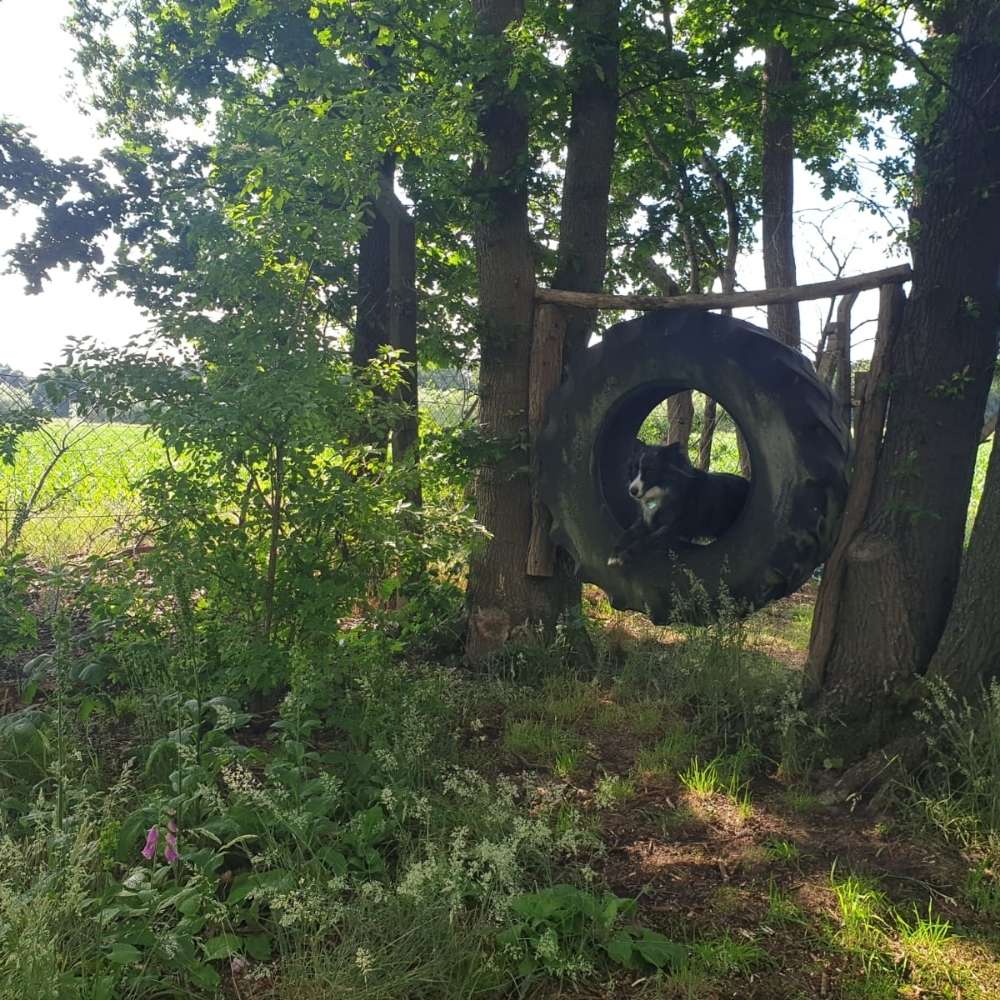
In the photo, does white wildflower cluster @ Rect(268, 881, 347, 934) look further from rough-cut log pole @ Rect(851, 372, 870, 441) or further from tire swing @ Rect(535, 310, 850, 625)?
rough-cut log pole @ Rect(851, 372, 870, 441)

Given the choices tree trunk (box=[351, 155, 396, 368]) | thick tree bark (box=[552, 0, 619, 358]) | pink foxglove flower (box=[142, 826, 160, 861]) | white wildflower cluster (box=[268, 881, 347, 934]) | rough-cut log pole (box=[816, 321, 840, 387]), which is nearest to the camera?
white wildflower cluster (box=[268, 881, 347, 934])

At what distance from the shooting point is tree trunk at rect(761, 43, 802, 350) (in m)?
7.98

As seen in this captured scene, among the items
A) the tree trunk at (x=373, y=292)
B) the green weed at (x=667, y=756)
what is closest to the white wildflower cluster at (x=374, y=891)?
the green weed at (x=667, y=756)

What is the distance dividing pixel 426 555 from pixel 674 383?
1614 mm

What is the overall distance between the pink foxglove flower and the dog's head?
106 inches

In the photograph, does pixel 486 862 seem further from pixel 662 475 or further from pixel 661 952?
pixel 662 475

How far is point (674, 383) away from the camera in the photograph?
4.34 meters

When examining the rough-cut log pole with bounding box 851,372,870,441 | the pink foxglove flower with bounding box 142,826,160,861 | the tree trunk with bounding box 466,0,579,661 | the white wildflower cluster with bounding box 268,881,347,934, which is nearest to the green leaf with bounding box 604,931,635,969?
the white wildflower cluster with bounding box 268,881,347,934

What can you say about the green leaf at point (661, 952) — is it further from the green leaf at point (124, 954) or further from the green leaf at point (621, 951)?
the green leaf at point (124, 954)

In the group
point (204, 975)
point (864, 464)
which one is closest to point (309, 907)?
point (204, 975)

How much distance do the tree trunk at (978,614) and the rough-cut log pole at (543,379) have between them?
2.26 meters

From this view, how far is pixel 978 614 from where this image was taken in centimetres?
335

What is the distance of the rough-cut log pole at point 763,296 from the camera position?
12.5 feet

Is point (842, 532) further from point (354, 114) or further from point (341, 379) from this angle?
point (354, 114)
